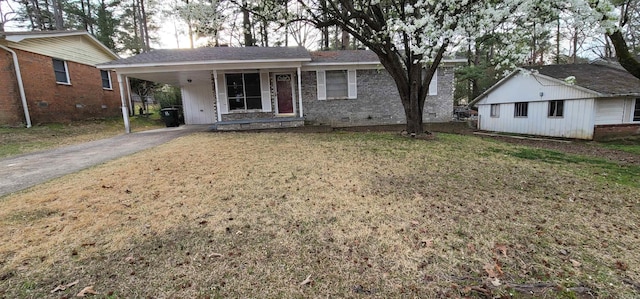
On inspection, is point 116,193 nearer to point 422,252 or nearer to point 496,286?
point 422,252

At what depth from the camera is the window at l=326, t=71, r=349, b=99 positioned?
13641 millimetres

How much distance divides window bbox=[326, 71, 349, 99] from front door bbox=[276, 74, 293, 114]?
1.83 m

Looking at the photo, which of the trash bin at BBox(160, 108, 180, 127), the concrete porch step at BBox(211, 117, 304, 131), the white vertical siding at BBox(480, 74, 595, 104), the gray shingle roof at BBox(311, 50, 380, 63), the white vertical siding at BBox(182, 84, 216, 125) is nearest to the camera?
the concrete porch step at BBox(211, 117, 304, 131)

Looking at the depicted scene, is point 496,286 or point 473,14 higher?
point 473,14

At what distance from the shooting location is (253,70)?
12.9 metres

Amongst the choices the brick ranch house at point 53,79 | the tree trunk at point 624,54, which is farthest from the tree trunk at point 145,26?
the tree trunk at point 624,54

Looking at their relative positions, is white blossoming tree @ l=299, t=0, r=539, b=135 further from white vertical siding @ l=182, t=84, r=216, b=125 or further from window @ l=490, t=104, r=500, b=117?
window @ l=490, t=104, r=500, b=117

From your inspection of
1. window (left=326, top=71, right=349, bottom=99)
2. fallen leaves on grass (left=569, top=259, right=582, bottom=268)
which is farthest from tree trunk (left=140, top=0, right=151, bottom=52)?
fallen leaves on grass (left=569, top=259, right=582, bottom=268)

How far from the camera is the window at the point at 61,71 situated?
43.0 feet

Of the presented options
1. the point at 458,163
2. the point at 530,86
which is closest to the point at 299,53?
the point at 458,163

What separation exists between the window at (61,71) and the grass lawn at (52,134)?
2106 mm

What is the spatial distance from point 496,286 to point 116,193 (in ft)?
15.5

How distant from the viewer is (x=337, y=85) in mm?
13727

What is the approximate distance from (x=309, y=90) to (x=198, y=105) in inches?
250
